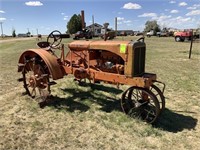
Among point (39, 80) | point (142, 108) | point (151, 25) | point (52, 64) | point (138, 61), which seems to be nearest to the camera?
point (138, 61)

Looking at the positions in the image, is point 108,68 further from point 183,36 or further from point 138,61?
point 183,36

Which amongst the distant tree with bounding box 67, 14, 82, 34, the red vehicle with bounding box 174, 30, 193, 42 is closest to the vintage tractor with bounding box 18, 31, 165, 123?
the red vehicle with bounding box 174, 30, 193, 42

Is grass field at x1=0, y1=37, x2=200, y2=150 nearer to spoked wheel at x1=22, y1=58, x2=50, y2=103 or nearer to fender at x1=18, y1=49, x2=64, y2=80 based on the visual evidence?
spoked wheel at x1=22, y1=58, x2=50, y2=103

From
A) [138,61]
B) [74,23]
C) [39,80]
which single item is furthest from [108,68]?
[74,23]

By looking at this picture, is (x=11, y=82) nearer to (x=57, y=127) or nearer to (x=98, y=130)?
(x=57, y=127)

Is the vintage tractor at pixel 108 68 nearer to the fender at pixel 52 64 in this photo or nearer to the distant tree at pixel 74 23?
the fender at pixel 52 64

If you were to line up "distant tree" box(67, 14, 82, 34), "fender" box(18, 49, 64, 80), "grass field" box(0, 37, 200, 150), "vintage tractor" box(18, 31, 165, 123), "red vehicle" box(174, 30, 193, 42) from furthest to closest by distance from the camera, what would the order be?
"distant tree" box(67, 14, 82, 34)
"red vehicle" box(174, 30, 193, 42)
"fender" box(18, 49, 64, 80)
"vintage tractor" box(18, 31, 165, 123)
"grass field" box(0, 37, 200, 150)

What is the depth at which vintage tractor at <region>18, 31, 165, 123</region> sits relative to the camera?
4.59 metres

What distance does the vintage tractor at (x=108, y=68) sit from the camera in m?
4.59

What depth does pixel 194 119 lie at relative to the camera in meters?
4.99

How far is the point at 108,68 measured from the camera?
5066mm

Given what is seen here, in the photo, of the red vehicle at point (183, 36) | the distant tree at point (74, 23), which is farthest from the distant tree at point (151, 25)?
the red vehicle at point (183, 36)

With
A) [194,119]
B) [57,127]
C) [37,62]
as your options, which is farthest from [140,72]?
[37,62]

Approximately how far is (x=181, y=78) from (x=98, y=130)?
5.21 m
